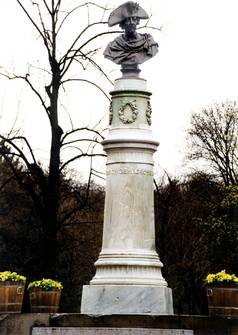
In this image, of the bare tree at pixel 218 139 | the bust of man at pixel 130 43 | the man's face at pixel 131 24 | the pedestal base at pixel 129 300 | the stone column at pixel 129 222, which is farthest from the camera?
the bare tree at pixel 218 139

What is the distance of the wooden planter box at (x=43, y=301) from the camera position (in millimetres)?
19797

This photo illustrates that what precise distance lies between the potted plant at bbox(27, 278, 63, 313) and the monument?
23.6 inches

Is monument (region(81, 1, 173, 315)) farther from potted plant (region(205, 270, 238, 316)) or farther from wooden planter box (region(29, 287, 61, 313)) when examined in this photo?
potted plant (region(205, 270, 238, 316))

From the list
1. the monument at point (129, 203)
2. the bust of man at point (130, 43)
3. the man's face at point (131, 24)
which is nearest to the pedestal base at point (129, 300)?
the monument at point (129, 203)

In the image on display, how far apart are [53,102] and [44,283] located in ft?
28.6

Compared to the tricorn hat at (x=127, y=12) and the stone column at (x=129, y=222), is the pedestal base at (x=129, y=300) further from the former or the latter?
the tricorn hat at (x=127, y=12)

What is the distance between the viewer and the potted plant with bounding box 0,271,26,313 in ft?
63.3

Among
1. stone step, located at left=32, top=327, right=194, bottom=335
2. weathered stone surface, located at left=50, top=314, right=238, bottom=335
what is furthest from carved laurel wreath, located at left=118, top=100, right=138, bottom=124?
stone step, located at left=32, top=327, right=194, bottom=335

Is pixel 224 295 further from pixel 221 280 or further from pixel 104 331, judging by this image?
pixel 104 331

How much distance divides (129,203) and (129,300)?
1892mm

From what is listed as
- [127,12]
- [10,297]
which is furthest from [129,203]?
[127,12]

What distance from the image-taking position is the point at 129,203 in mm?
19953

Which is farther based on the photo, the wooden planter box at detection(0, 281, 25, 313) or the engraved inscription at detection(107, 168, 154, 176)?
the engraved inscription at detection(107, 168, 154, 176)

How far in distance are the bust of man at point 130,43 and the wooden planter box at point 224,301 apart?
4873mm
